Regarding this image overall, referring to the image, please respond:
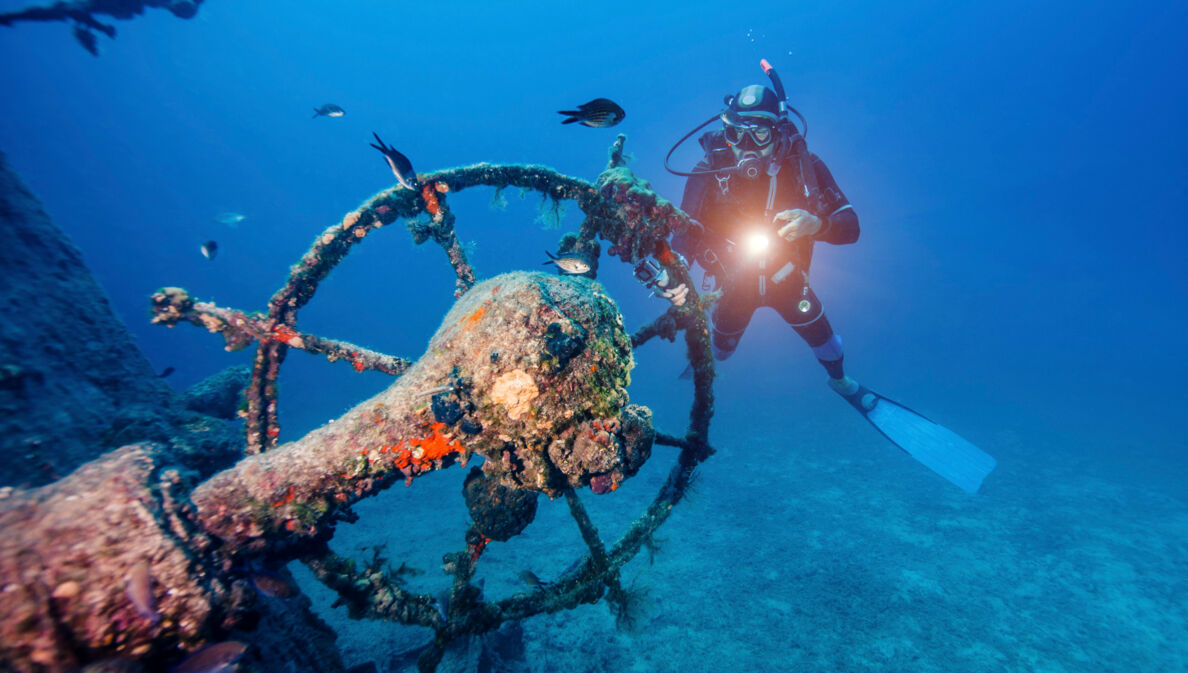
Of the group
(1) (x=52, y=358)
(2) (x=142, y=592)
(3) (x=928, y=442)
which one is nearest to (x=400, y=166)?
(2) (x=142, y=592)

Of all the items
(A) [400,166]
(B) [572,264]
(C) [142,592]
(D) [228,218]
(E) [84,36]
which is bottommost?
(C) [142,592]

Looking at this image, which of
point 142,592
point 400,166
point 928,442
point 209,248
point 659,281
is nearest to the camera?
point 142,592

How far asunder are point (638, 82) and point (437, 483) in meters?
85.8

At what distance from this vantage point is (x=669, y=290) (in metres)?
3.49

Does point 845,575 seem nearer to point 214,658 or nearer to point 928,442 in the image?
point 928,442

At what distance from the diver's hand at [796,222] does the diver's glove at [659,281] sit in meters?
1.76

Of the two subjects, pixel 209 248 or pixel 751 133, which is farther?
pixel 209 248

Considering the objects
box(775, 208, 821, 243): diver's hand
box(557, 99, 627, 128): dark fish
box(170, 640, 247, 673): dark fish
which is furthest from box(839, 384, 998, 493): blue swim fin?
box(170, 640, 247, 673): dark fish

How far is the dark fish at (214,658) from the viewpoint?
1488 millimetres

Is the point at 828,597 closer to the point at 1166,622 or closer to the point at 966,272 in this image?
the point at 1166,622

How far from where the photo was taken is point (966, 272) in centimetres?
5550

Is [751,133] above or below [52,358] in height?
above

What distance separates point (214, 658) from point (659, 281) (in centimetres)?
323

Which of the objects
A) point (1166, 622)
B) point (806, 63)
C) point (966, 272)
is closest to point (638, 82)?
point (806, 63)
